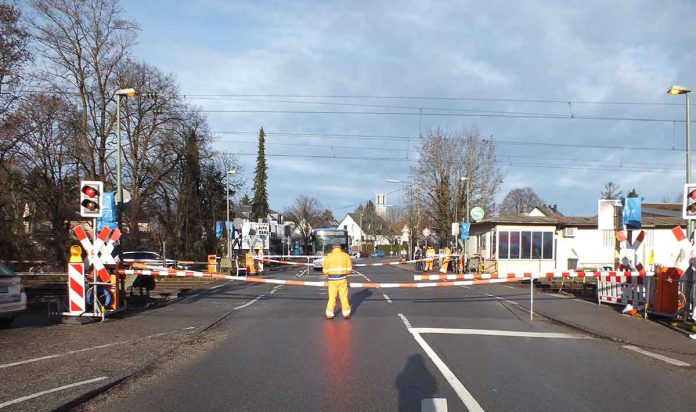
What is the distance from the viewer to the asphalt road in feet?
20.6

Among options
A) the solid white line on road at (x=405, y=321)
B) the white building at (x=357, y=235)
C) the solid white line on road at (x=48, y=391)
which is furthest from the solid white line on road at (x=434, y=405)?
the white building at (x=357, y=235)

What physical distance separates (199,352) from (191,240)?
39.0 metres

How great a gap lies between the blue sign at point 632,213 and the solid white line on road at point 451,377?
807 centimetres

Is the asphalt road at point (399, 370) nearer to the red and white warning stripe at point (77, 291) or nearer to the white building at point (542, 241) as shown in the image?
the red and white warning stripe at point (77, 291)

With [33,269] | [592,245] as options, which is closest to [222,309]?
[33,269]

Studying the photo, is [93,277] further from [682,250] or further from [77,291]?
[682,250]

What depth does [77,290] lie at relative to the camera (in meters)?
12.7

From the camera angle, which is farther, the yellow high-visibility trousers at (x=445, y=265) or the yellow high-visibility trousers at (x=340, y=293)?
the yellow high-visibility trousers at (x=445, y=265)

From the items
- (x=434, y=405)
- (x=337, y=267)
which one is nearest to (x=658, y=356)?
(x=434, y=405)

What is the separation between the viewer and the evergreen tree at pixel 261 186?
9212 cm

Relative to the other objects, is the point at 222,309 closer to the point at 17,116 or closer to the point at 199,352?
the point at 199,352

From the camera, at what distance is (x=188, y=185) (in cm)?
4481

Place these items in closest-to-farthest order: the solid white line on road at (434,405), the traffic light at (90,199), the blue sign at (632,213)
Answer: the solid white line on road at (434,405), the traffic light at (90,199), the blue sign at (632,213)

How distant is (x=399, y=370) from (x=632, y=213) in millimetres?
10563
